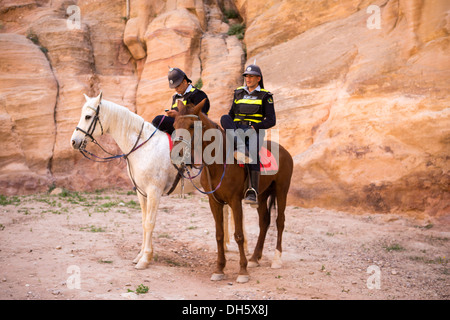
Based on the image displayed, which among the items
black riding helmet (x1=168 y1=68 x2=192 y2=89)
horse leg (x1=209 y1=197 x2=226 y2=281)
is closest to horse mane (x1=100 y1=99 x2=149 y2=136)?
black riding helmet (x1=168 y1=68 x2=192 y2=89)

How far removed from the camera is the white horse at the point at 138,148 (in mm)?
6668

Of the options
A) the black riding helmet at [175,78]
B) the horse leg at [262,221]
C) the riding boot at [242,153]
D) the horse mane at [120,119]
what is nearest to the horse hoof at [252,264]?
the horse leg at [262,221]

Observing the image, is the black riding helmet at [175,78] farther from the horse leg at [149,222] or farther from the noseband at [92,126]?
the horse leg at [149,222]

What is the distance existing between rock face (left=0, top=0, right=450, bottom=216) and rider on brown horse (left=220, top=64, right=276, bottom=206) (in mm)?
5500

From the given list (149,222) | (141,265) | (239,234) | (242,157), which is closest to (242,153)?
(242,157)

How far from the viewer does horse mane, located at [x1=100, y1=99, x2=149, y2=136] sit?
6.83 m

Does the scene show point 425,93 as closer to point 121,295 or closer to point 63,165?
point 121,295

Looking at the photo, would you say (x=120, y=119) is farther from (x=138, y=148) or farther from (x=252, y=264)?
(x=252, y=264)

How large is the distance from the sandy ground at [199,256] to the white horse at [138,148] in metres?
0.96

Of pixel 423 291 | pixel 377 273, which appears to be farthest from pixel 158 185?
pixel 423 291

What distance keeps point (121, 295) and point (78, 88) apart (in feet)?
40.0

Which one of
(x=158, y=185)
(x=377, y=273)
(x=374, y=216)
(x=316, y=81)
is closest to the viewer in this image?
(x=377, y=273)

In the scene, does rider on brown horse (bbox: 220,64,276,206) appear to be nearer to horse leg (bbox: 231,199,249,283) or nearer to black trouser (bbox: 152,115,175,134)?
horse leg (bbox: 231,199,249,283)

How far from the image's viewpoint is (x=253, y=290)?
5496 mm
